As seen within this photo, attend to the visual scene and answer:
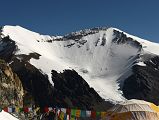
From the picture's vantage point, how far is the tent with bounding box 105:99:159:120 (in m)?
69.2

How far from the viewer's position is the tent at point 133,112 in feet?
227

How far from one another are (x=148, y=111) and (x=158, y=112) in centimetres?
180

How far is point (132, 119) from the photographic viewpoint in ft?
226

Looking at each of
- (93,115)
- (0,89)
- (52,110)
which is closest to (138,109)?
(93,115)

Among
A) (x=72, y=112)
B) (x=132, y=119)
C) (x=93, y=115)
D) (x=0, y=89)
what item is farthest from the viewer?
(x=0, y=89)

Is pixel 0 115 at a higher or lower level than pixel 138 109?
lower

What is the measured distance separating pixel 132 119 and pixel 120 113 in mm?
1811

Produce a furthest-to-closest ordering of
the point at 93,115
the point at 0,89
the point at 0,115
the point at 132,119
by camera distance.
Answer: the point at 0,89 → the point at 93,115 → the point at 132,119 → the point at 0,115

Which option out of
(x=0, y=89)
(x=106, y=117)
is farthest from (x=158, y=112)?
(x=0, y=89)

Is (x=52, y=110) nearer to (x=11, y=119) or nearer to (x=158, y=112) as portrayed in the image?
(x=158, y=112)

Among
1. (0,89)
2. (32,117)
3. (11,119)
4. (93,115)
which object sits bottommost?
(11,119)

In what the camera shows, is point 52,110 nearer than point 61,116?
No

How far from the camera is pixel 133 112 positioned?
6956 cm

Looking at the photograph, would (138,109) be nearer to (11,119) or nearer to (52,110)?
(11,119)
